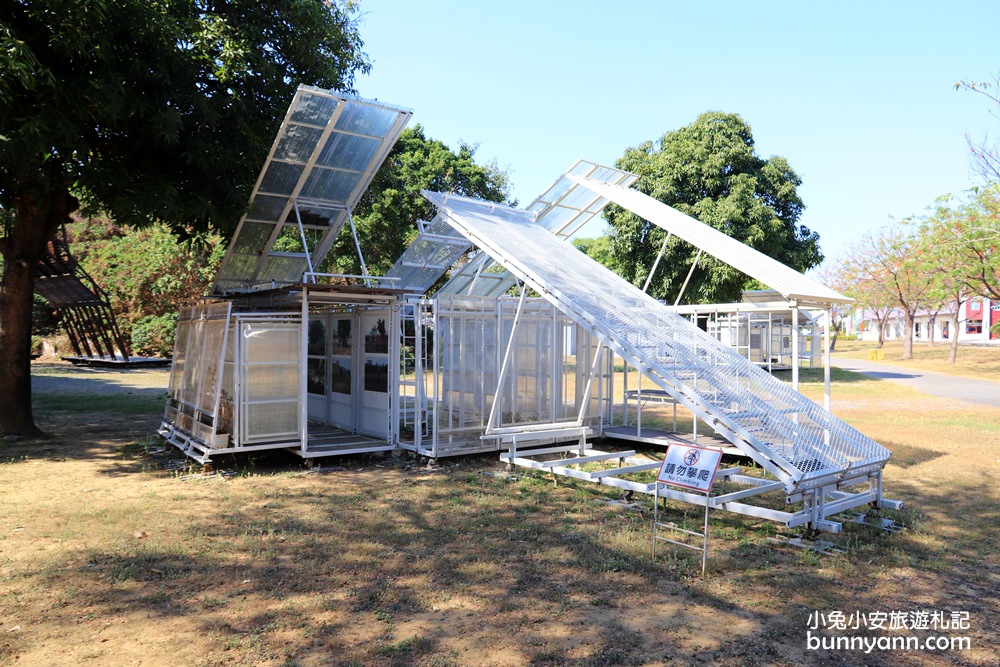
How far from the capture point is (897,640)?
470 centimetres

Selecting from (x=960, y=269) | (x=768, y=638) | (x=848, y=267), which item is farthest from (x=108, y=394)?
(x=848, y=267)

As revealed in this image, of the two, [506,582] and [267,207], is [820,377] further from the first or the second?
[506,582]

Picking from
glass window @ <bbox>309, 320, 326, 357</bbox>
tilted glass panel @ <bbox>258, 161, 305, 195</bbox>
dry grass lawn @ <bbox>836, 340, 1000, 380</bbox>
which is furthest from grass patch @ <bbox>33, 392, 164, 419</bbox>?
dry grass lawn @ <bbox>836, 340, 1000, 380</bbox>

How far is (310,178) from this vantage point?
1100cm

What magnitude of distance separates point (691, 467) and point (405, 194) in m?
23.2

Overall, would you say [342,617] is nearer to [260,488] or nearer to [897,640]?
[897,640]

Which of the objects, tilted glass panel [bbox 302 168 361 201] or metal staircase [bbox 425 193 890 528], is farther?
tilted glass panel [bbox 302 168 361 201]

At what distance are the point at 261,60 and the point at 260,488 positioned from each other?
6.69 metres

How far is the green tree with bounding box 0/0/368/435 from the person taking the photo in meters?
8.91

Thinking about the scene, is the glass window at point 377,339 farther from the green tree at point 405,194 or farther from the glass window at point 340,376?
the green tree at point 405,194

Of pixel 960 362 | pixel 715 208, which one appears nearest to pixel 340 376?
pixel 715 208

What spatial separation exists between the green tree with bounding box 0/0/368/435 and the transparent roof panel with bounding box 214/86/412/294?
0.64 m

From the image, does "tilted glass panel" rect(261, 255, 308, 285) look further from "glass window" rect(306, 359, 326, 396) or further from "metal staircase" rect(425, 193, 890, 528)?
"metal staircase" rect(425, 193, 890, 528)

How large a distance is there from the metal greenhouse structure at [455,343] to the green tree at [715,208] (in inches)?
514
